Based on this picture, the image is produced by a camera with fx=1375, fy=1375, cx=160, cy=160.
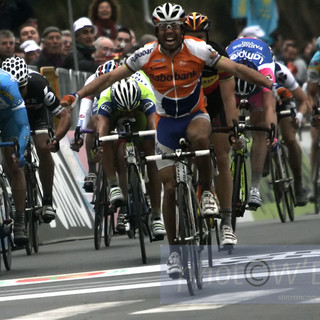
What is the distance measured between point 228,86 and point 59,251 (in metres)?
4.04

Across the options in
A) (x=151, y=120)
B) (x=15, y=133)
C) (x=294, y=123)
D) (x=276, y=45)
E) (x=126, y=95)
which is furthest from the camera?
(x=276, y=45)

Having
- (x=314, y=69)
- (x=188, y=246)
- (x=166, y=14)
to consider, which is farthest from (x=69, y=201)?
(x=188, y=246)

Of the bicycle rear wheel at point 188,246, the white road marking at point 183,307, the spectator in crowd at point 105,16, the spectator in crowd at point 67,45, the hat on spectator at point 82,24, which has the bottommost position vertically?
the white road marking at point 183,307

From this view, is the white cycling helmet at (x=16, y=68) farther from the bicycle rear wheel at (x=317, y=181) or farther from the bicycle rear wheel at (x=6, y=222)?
the bicycle rear wheel at (x=317, y=181)

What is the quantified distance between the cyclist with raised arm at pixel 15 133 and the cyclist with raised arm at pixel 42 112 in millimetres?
448

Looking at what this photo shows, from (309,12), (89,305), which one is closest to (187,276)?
(89,305)

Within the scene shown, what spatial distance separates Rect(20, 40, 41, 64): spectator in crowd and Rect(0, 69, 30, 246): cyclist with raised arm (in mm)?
5014

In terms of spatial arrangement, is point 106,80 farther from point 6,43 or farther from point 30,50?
point 30,50

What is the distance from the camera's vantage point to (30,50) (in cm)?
1897

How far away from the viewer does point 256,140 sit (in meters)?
15.6

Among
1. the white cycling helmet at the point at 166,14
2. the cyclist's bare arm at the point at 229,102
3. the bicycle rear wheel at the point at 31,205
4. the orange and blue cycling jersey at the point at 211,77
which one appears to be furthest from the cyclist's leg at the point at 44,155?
the white cycling helmet at the point at 166,14

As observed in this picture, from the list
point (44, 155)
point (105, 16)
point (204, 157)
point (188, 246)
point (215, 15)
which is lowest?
point (188, 246)

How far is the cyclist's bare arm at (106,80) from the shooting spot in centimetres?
1143

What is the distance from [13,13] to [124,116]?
421 cm
